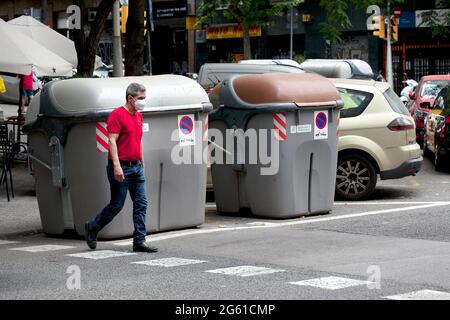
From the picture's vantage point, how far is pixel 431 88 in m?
26.0

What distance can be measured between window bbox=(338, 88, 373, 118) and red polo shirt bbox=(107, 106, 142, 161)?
5572mm

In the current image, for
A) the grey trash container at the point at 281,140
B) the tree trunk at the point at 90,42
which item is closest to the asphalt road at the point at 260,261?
the grey trash container at the point at 281,140

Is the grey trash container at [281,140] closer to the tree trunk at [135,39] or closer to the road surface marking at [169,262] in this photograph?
the road surface marking at [169,262]

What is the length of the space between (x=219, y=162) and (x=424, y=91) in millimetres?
12743

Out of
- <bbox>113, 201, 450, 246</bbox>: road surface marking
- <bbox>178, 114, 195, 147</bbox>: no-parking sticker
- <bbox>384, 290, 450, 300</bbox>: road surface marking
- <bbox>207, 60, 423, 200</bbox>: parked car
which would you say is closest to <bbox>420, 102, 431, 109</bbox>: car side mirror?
<bbox>207, 60, 423, 200</bbox>: parked car

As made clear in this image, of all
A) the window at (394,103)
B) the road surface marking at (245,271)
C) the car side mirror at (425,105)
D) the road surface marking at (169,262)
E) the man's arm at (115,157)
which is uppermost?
the window at (394,103)

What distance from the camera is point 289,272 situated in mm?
9594

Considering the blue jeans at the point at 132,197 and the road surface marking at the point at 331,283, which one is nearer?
the road surface marking at the point at 331,283

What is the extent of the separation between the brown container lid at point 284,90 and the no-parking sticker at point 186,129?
1.15 metres

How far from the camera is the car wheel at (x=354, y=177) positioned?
15.9 metres

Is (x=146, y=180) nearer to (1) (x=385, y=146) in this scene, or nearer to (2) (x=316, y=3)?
(1) (x=385, y=146)

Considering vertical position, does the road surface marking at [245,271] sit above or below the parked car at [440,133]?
below

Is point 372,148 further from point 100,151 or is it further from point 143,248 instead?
point 143,248

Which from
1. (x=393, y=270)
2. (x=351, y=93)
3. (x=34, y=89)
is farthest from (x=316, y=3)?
(x=393, y=270)
